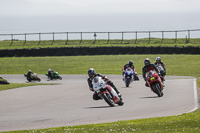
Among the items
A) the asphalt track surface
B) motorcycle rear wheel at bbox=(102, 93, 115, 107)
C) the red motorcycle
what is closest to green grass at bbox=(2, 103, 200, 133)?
the asphalt track surface

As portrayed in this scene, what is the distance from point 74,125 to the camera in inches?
509

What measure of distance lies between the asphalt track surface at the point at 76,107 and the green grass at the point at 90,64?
15.3 metres

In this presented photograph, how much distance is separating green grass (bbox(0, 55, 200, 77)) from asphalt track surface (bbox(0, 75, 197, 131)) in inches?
604

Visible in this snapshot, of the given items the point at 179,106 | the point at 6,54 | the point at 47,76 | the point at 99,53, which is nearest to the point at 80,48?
the point at 99,53

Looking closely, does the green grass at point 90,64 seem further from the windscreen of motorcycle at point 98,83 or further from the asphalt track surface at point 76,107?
the windscreen of motorcycle at point 98,83

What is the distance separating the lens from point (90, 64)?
46.3 meters

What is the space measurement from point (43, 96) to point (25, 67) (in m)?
23.7

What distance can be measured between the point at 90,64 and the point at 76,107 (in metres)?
29.2

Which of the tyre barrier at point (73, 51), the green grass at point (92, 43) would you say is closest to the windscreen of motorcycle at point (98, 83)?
the tyre barrier at point (73, 51)

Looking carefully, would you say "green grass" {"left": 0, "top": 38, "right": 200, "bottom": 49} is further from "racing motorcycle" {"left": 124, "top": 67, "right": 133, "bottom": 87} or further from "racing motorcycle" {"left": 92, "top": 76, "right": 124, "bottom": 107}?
"racing motorcycle" {"left": 92, "top": 76, "right": 124, "bottom": 107}

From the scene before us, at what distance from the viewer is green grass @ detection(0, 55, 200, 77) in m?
40.5

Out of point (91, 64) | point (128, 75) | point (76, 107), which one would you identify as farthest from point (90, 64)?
point (76, 107)

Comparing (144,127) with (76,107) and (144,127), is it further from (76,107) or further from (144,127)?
(76,107)

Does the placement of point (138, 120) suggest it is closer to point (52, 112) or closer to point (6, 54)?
point (52, 112)
